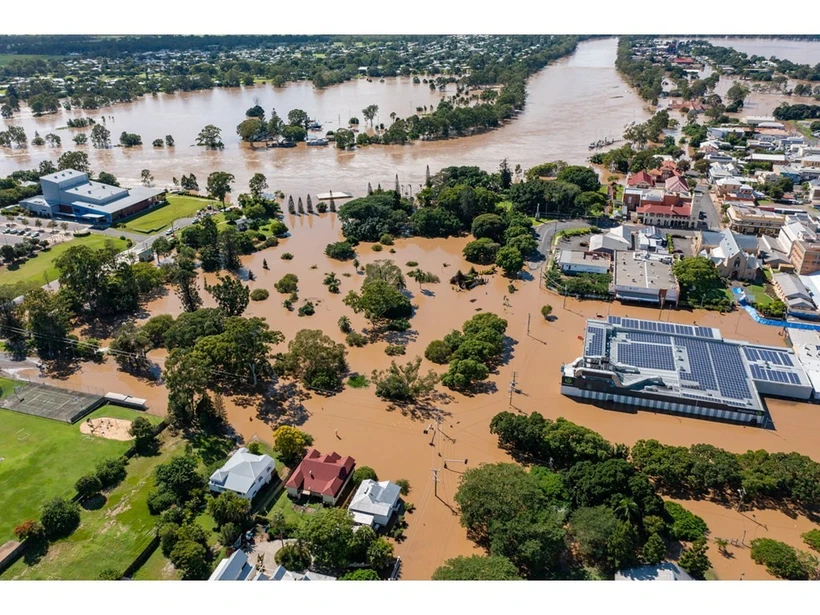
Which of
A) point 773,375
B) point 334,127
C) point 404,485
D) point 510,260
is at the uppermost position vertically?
point 334,127

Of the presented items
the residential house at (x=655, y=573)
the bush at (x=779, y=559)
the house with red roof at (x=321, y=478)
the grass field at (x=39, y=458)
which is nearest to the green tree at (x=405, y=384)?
the house with red roof at (x=321, y=478)

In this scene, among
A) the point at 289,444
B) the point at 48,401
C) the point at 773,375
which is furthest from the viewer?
the point at 773,375

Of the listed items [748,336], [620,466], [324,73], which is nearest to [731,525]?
[620,466]

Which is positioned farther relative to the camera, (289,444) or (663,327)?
(663,327)

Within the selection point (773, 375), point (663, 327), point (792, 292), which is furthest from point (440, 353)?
point (792, 292)

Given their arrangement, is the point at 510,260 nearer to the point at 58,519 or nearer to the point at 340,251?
the point at 340,251

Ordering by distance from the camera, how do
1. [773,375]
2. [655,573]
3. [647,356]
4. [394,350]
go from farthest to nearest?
1. [394,350]
2. [647,356]
3. [773,375]
4. [655,573]

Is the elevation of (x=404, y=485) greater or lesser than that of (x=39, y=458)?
lesser
